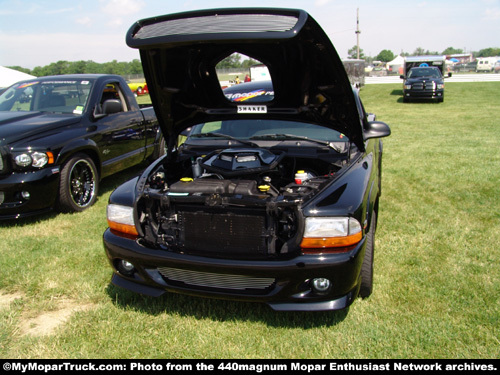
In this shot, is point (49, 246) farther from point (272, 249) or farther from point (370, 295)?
point (370, 295)

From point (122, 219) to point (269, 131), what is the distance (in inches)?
64.4

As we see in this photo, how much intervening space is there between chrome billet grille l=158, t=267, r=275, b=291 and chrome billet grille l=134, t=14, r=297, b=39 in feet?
4.90

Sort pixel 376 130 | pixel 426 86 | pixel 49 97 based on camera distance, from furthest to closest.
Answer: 1. pixel 426 86
2. pixel 49 97
3. pixel 376 130

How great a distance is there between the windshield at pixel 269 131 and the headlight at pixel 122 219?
139 cm

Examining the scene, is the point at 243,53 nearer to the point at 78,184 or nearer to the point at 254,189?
the point at 254,189

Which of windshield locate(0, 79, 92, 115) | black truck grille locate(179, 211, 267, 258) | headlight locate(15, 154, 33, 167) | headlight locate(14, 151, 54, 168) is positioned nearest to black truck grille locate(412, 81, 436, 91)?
windshield locate(0, 79, 92, 115)

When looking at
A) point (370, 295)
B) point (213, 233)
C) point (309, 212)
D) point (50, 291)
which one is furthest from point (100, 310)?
point (370, 295)

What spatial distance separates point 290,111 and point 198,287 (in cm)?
163

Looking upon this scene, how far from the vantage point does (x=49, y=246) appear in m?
4.10

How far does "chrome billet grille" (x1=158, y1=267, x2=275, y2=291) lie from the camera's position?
2.48 meters

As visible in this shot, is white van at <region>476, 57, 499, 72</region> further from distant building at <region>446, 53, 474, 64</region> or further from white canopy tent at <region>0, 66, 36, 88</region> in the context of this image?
white canopy tent at <region>0, 66, 36, 88</region>

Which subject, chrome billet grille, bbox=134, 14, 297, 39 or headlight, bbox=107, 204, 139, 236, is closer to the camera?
chrome billet grille, bbox=134, 14, 297, 39

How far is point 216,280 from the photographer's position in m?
2.56

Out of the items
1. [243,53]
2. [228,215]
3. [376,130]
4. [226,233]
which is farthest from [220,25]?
[376,130]
